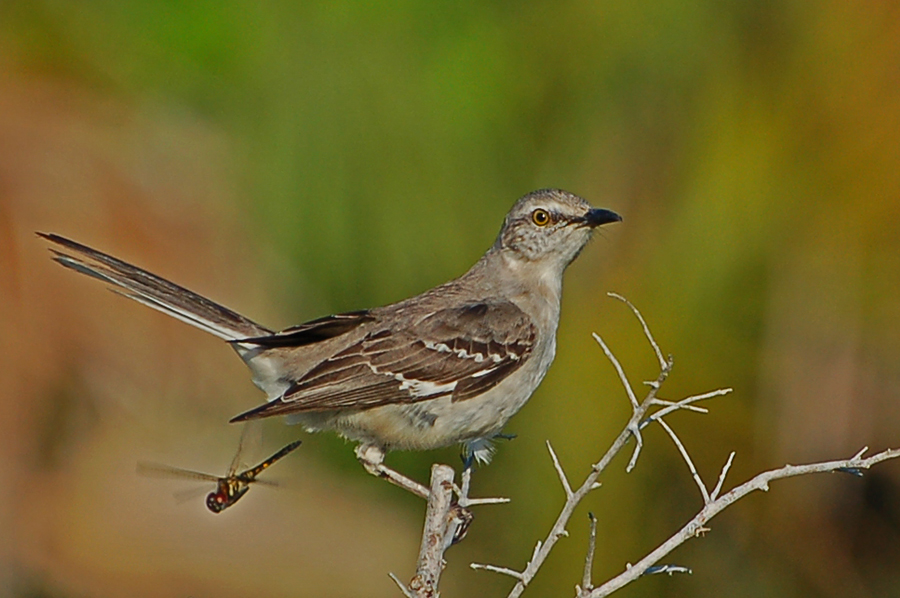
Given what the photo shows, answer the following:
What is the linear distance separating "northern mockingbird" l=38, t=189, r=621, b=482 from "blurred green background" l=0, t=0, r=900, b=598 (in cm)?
138

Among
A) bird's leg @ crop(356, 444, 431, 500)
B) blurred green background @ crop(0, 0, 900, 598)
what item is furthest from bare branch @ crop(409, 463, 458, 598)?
blurred green background @ crop(0, 0, 900, 598)

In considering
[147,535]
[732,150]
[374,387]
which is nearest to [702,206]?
[732,150]

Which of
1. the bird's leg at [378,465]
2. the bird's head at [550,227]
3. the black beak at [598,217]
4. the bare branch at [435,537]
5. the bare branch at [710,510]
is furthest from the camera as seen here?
the bird's head at [550,227]

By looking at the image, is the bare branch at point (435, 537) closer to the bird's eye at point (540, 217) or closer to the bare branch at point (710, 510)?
the bare branch at point (710, 510)

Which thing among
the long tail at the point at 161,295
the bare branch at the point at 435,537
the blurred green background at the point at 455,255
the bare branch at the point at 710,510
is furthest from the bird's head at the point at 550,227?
the bare branch at the point at 710,510

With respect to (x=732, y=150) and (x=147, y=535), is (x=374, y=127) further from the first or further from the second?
(x=147, y=535)

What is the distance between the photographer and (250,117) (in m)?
8.98

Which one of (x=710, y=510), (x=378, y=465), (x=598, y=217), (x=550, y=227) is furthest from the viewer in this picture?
(x=550, y=227)

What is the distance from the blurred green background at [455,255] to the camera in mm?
7414

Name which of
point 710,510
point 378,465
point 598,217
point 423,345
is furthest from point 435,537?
point 598,217

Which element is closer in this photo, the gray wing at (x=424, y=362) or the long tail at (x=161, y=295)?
the gray wing at (x=424, y=362)

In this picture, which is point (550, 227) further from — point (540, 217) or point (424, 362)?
point (424, 362)

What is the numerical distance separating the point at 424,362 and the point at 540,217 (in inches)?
43.5

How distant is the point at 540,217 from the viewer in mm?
5980
